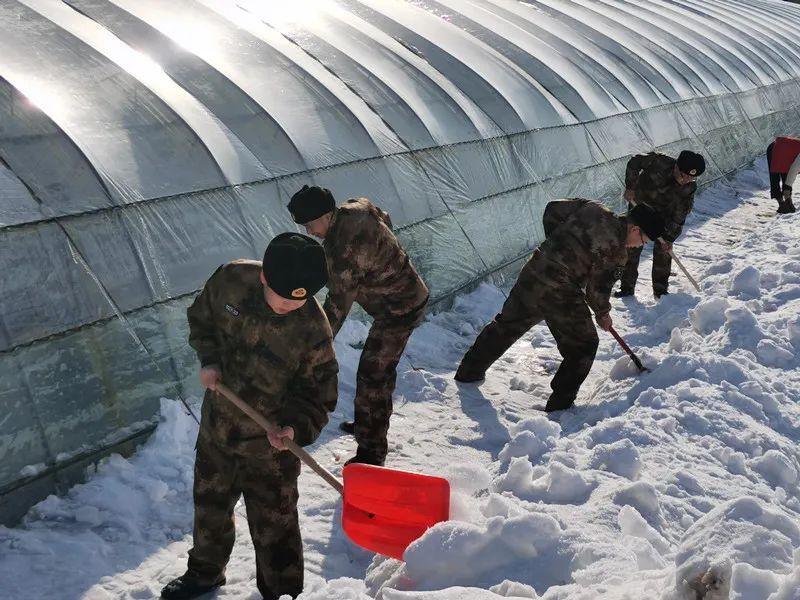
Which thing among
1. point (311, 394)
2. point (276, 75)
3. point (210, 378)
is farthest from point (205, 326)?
point (276, 75)

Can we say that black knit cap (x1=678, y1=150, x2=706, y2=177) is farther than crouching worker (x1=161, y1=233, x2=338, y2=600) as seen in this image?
Yes

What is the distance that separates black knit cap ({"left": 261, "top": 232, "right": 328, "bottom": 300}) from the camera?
12.0 feet

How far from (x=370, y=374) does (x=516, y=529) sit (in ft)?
6.89

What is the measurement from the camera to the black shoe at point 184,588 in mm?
4336

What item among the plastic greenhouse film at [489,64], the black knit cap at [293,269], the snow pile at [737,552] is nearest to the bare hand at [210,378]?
the black knit cap at [293,269]

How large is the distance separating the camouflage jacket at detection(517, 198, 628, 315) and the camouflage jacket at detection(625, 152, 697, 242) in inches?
125

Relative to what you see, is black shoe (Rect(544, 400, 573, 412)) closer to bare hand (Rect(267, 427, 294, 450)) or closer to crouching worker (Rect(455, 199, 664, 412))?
crouching worker (Rect(455, 199, 664, 412))

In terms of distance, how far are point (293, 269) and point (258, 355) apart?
55 cm

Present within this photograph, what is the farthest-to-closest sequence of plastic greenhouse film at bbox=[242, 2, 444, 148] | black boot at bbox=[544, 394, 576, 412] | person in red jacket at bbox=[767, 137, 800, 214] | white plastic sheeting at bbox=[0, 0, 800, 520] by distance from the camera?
person in red jacket at bbox=[767, 137, 800, 214], plastic greenhouse film at bbox=[242, 2, 444, 148], black boot at bbox=[544, 394, 576, 412], white plastic sheeting at bbox=[0, 0, 800, 520]

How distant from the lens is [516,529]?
3.89 m

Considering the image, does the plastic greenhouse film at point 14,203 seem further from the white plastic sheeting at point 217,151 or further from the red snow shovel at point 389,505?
the red snow shovel at point 389,505

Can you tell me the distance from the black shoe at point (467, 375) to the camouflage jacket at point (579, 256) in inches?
36.7

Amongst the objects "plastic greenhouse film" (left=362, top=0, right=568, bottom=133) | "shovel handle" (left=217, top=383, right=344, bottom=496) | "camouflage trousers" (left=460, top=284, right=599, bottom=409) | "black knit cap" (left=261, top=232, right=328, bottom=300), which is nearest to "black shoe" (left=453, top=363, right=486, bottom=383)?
"camouflage trousers" (left=460, top=284, right=599, bottom=409)

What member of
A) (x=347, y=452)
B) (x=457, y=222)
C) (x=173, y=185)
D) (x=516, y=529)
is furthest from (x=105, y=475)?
(x=457, y=222)
